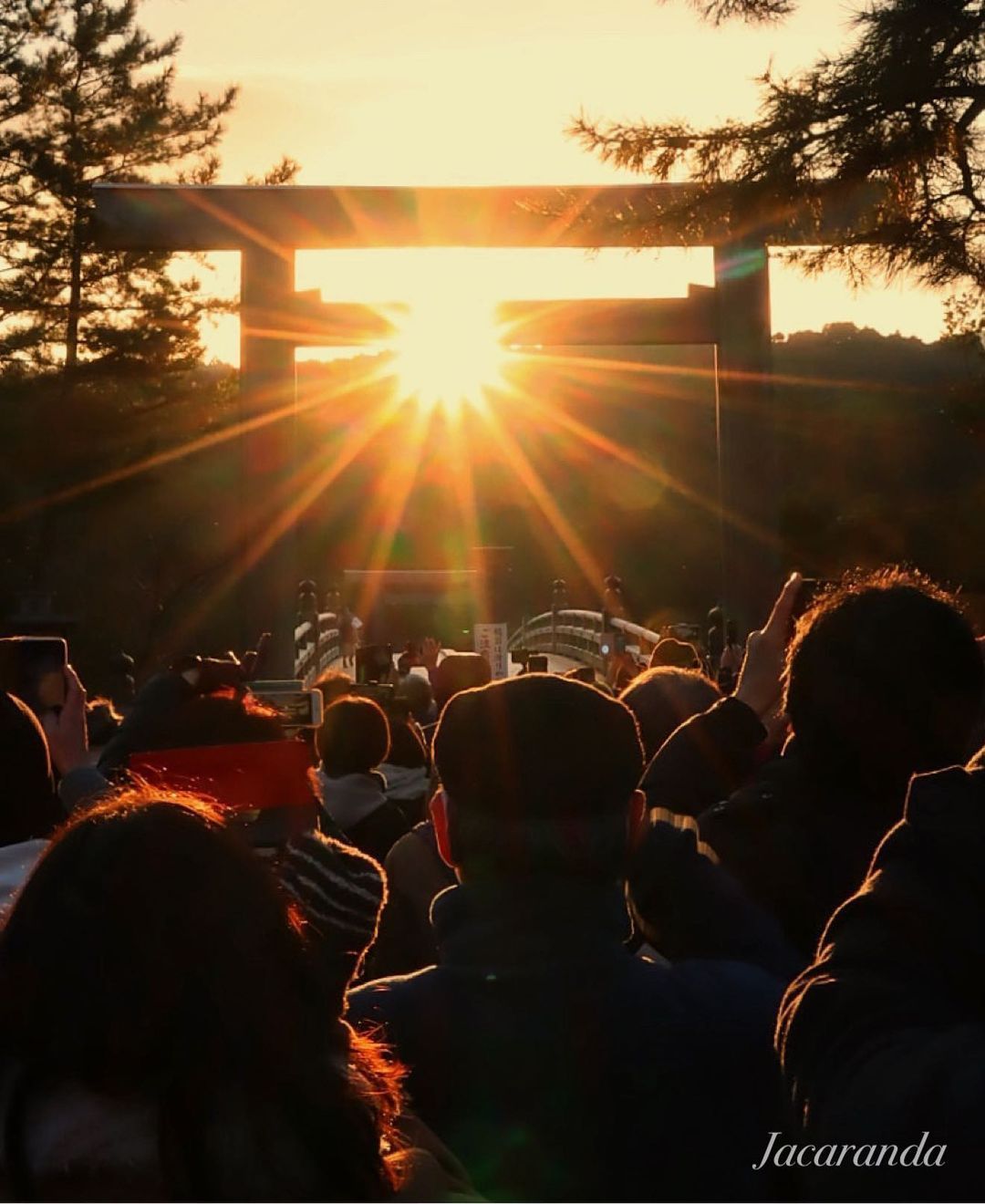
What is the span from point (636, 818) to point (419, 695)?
7.04 m

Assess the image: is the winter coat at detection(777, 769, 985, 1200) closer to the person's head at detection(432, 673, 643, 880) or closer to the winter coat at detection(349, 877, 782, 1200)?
the winter coat at detection(349, 877, 782, 1200)

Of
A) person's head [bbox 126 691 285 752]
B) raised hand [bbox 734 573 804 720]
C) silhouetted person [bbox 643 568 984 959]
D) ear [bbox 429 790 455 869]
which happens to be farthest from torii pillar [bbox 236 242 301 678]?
ear [bbox 429 790 455 869]

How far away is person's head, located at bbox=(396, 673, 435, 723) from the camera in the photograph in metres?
8.82

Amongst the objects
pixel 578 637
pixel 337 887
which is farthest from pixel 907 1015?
pixel 578 637

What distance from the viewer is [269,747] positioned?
2240mm

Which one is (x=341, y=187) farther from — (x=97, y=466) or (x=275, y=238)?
(x=97, y=466)

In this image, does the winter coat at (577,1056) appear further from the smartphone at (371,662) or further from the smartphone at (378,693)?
the smartphone at (371,662)

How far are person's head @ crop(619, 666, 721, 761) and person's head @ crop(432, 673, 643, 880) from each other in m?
1.48

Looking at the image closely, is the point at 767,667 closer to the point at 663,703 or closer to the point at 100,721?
the point at 663,703

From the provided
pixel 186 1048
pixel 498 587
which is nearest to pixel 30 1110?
pixel 186 1048

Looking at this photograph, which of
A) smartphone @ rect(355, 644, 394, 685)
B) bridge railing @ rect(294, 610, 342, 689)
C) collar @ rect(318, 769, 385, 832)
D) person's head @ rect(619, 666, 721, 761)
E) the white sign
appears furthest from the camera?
bridge railing @ rect(294, 610, 342, 689)

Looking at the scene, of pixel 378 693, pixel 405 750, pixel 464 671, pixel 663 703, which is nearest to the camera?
pixel 663 703

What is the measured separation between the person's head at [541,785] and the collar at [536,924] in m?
0.02

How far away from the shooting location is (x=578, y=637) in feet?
89.1
